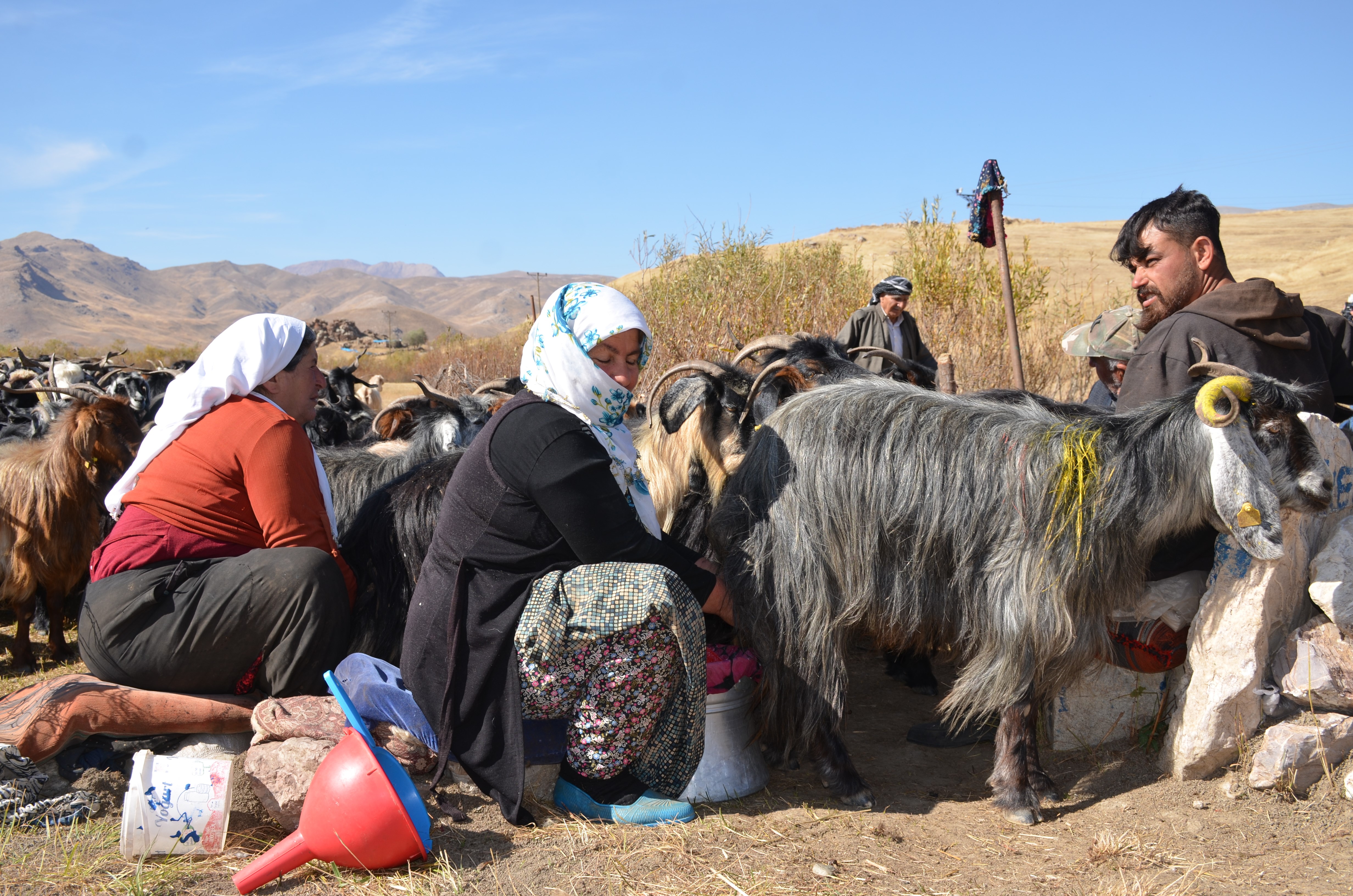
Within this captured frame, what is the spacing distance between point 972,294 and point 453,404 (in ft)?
24.5

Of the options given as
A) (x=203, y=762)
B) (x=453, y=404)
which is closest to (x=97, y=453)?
(x=453, y=404)

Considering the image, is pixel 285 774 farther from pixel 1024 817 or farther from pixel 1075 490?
pixel 1075 490

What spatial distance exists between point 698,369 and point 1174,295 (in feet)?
6.68

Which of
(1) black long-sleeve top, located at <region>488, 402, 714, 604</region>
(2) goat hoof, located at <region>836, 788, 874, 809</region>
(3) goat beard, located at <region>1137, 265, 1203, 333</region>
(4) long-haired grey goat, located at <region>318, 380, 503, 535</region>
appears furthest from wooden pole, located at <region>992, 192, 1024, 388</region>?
(1) black long-sleeve top, located at <region>488, 402, 714, 604</region>

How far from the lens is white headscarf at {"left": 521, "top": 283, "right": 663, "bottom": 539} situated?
3.02 meters

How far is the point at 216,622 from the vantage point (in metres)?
3.12

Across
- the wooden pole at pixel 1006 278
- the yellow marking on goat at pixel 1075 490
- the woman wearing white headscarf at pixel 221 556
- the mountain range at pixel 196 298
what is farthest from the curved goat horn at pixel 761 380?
the mountain range at pixel 196 298

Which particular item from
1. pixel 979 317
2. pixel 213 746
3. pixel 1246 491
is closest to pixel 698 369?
pixel 1246 491

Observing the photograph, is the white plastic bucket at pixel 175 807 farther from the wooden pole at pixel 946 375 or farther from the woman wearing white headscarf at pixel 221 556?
the wooden pole at pixel 946 375

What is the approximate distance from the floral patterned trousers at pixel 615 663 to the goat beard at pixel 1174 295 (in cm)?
231

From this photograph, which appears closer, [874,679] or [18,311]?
[874,679]

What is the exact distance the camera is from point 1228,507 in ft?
10.1

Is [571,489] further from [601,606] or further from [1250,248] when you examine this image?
[1250,248]

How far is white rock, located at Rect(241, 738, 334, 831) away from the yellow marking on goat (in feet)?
8.27
